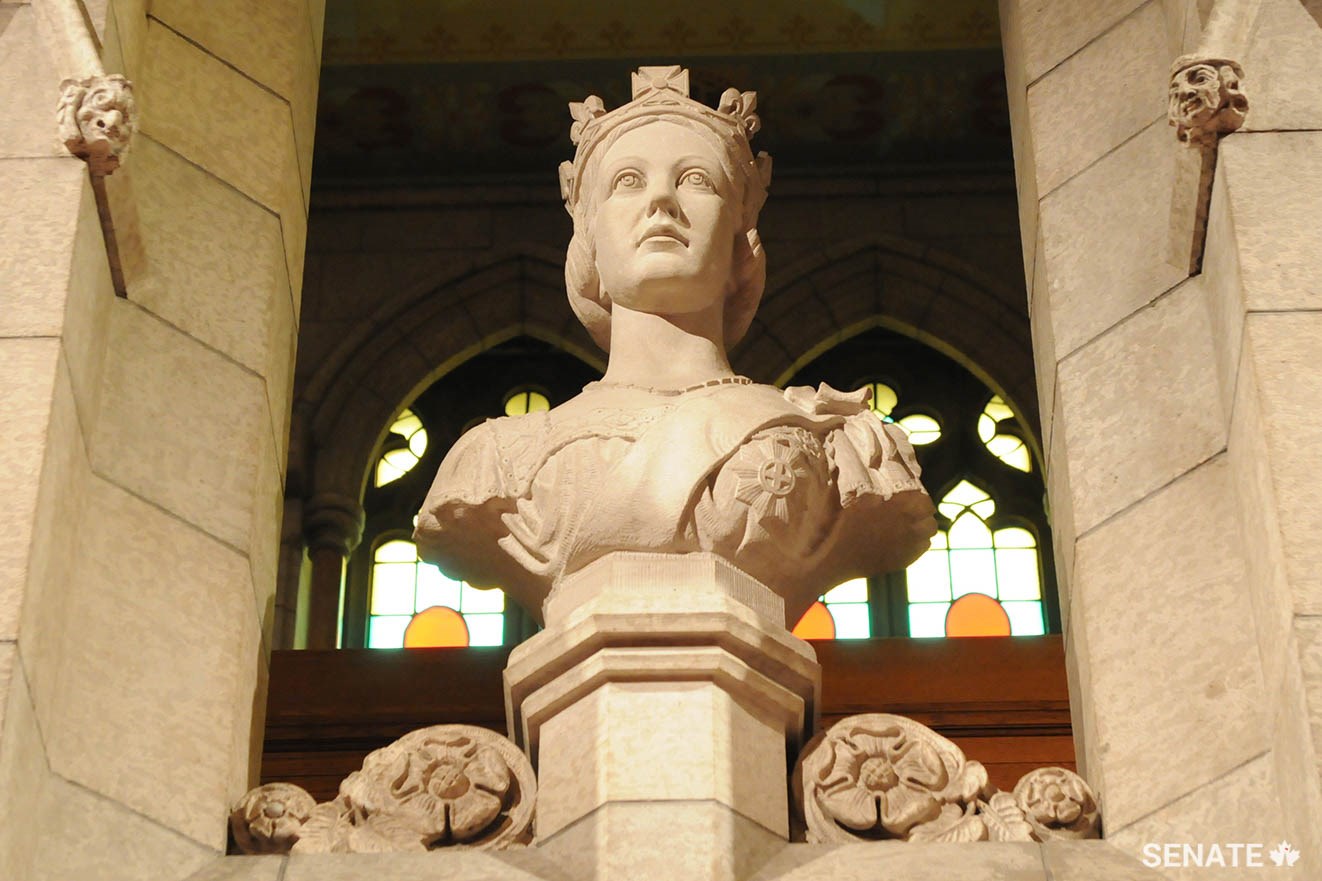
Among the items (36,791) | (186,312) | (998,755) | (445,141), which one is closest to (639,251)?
(186,312)

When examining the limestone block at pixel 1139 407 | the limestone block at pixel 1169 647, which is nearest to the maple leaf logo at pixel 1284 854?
the limestone block at pixel 1169 647

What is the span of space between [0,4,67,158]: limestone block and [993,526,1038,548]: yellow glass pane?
213 inches

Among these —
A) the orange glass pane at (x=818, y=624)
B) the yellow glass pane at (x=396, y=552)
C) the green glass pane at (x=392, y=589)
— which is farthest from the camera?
the yellow glass pane at (x=396, y=552)

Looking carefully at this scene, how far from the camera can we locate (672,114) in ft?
18.4

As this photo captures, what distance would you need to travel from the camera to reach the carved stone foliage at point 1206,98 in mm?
4910

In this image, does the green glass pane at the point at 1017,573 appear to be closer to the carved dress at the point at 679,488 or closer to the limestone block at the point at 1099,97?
the limestone block at the point at 1099,97

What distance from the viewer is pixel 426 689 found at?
7805 mm

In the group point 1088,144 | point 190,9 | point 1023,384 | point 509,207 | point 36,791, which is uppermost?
point 509,207

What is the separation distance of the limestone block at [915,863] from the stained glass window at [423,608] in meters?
4.76

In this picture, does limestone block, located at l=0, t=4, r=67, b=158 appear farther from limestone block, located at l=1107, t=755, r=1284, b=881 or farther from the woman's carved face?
limestone block, located at l=1107, t=755, r=1284, b=881

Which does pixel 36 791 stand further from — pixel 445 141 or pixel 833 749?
pixel 445 141

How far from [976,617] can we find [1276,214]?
189 inches

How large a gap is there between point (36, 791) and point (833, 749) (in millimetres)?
1489

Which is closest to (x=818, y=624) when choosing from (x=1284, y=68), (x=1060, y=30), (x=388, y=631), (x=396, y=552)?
(x=388, y=631)
